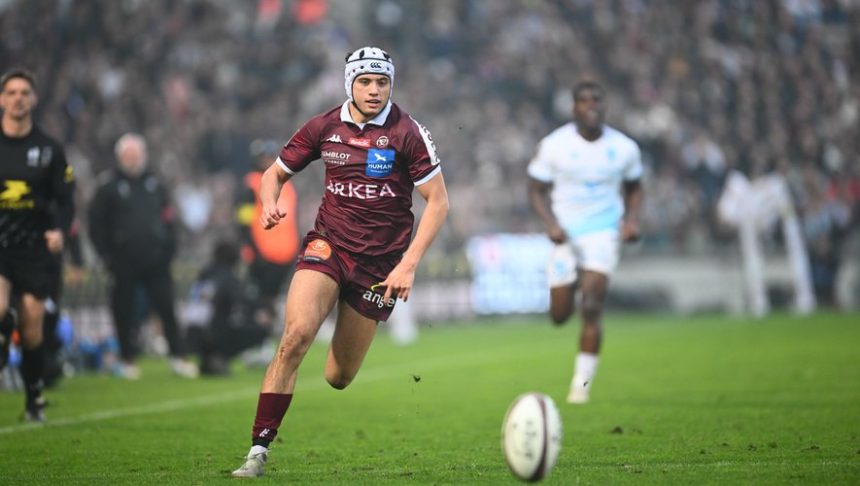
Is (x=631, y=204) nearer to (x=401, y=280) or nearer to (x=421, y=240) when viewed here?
(x=421, y=240)

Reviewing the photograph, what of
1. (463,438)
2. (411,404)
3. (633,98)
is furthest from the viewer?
(633,98)

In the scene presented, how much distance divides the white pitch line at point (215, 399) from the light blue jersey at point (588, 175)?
3661 millimetres

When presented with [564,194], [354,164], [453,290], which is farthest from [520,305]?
[354,164]

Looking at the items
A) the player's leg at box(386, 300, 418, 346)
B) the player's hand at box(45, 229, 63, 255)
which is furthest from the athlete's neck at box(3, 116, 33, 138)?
the player's leg at box(386, 300, 418, 346)

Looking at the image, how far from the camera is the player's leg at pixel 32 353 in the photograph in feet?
36.0

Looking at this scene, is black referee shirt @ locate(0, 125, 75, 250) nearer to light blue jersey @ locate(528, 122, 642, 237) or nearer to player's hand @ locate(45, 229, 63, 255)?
player's hand @ locate(45, 229, 63, 255)

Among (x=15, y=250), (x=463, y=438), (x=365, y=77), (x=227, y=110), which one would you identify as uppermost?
(x=227, y=110)

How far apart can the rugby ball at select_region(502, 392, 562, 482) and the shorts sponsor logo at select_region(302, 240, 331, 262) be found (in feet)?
6.27

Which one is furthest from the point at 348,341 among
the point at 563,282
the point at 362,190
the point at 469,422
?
the point at 563,282

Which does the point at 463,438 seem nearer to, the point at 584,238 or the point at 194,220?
the point at 584,238

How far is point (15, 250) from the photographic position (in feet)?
35.6

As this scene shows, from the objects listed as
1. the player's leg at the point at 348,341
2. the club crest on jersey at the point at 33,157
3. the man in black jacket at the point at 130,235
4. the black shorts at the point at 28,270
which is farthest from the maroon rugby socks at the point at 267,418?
the man in black jacket at the point at 130,235

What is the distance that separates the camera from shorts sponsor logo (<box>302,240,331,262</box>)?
27.8ft

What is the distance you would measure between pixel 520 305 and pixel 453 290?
5.59 feet
